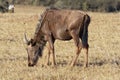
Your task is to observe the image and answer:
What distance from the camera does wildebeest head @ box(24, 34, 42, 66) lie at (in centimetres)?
1458

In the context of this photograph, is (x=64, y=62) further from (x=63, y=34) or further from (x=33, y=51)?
(x=33, y=51)

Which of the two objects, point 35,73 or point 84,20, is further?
point 84,20

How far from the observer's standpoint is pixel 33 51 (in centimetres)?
1466

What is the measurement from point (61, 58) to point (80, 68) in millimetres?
2436

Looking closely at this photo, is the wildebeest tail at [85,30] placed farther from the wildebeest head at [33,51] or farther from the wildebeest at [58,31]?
the wildebeest head at [33,51]

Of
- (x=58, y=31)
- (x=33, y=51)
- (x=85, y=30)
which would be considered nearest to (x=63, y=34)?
(x=58, y=31)

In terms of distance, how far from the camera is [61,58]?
16.5m

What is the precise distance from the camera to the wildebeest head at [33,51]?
47.8ft

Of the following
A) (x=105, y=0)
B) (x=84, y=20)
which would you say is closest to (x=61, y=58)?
(x=84, y=20)

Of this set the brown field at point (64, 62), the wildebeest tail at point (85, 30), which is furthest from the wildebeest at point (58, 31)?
the brown field at point (64, 62)

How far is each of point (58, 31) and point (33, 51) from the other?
1.04m

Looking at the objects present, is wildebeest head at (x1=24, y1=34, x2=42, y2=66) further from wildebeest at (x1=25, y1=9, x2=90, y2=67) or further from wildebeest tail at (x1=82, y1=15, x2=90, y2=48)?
wildebeest tail at (x1=82, y1=15, x2=90, y2=48)

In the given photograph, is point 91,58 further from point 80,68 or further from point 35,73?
point 35,73

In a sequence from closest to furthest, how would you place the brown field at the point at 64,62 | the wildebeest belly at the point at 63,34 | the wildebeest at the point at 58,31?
the brown field at the point at 64,62
the wildebeest at the point at 58,31
the wildebeest belly at the point at 63,34
